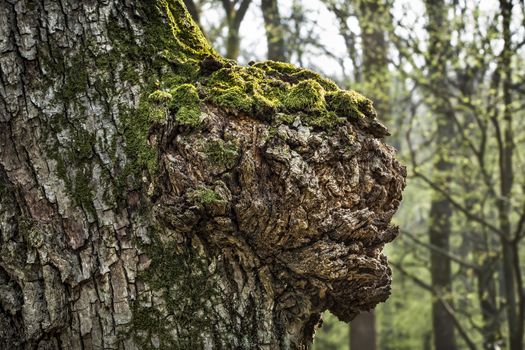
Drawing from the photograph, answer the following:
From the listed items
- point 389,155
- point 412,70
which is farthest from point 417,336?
point 389,155

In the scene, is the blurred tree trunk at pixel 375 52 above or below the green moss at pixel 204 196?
above

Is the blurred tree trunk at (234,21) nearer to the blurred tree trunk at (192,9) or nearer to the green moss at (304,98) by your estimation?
the blurred tree trunk at (192,9)

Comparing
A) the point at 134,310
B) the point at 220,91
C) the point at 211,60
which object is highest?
the point at 211,60

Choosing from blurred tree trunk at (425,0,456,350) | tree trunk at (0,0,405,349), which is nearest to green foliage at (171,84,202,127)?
tree trunk at (0,0,405,349)

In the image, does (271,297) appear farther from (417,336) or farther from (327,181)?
(417,336)

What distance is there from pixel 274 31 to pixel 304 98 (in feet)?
24.1

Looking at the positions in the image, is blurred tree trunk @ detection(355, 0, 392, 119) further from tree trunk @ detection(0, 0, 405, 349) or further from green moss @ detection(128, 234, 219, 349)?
green moss @ detection(128, 234, 219, 349)

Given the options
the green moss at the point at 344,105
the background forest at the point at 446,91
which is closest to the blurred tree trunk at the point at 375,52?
the background forest at the point at 446,91

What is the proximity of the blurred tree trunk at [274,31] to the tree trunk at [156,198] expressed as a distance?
7221 mm

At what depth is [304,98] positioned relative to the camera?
1.93 m

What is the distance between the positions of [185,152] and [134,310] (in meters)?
0.57

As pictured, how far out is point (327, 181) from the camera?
180 cm

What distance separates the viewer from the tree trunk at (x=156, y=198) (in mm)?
1652

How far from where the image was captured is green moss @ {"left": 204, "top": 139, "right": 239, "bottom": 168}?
1712mm
